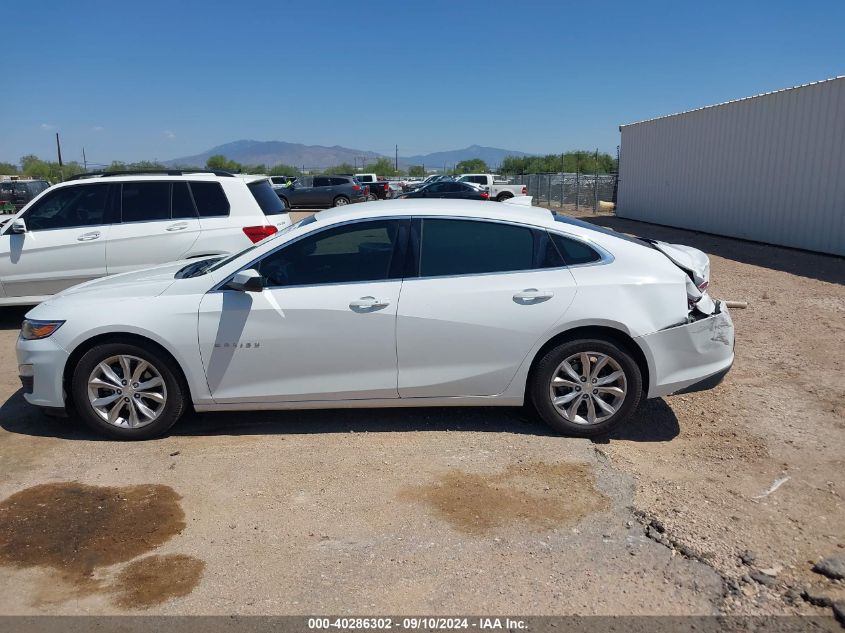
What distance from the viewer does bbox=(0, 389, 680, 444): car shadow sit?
5.16 m

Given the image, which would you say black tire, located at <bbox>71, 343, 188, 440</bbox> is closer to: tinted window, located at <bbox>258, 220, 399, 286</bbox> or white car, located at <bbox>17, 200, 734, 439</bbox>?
white car, located at <bbox>17, 200, 734, 439</bbox>

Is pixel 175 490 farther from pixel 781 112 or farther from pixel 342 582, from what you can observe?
pixel 781 112

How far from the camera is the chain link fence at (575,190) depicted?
107 feet

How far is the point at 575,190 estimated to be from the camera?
116 ft

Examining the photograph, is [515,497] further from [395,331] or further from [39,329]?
[39,329]

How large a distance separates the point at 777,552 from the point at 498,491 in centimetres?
149

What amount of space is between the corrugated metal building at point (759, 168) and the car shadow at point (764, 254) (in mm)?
253

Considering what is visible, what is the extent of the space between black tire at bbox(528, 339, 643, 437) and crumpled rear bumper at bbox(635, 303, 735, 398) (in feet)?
0.46

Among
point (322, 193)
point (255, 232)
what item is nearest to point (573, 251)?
point (255, 232)

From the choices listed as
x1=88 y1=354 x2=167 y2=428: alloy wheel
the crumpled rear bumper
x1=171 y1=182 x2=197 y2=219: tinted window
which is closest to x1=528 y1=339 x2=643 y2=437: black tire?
the crumpled rear bumper

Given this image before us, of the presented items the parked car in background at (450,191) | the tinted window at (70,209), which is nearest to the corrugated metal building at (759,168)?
the parked car in background at (450,191)

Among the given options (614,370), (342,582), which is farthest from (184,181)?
(342,582)

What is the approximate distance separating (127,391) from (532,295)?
9.39 feet

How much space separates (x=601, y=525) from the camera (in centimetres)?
386
